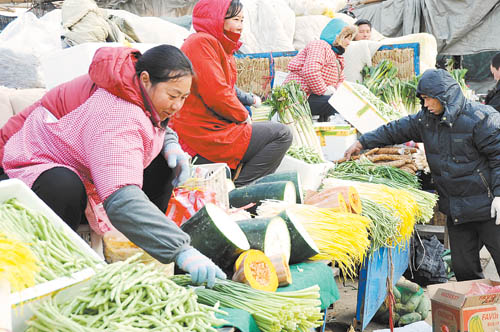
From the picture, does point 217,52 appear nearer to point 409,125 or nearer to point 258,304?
point 409,125

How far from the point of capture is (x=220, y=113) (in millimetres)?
3779

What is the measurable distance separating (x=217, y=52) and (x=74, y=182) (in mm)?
1785

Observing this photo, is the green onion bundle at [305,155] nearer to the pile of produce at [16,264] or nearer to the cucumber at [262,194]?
the cucumber at [262,194]

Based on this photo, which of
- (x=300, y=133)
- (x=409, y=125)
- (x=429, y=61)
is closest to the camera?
(x=409, y=125)

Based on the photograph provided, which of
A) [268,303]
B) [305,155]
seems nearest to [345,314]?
[305,155]

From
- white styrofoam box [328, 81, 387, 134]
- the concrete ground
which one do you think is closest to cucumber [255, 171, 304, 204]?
the concrete ground

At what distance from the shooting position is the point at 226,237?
2.26 m

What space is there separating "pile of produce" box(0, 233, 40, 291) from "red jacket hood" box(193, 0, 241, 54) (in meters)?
2.61

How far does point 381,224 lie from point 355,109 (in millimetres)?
2488

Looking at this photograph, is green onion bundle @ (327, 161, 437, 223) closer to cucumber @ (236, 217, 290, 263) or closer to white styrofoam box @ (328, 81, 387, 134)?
white styrofoam box @ (328, 81, 387, 134)

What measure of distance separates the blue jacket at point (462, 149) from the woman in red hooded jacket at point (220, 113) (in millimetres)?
1144

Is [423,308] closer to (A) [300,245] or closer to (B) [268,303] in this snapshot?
(A) [300,245]

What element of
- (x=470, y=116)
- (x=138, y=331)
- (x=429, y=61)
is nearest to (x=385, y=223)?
(x=470, y=116)

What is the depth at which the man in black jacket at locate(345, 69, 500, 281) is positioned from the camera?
383cm
